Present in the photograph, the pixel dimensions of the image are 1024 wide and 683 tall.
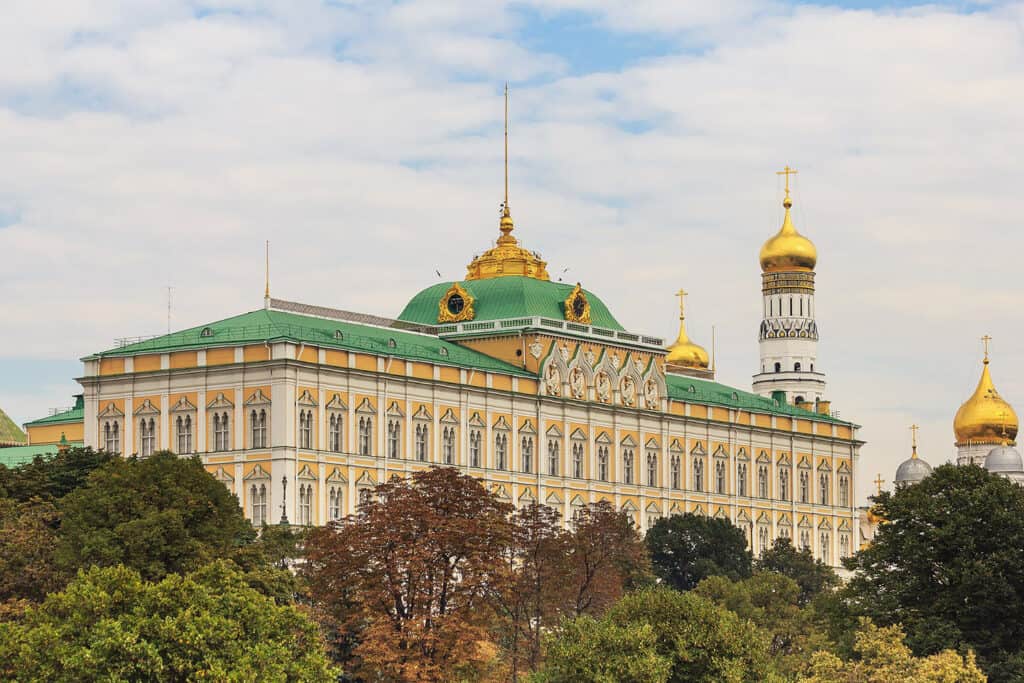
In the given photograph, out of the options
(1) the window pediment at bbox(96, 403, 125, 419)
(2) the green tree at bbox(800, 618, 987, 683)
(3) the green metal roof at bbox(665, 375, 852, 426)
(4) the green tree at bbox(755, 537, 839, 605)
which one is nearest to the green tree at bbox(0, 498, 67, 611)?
(2) the green tree at bbox(800, 618, 987, 683)

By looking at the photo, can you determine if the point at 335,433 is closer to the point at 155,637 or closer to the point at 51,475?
the point at 51,475

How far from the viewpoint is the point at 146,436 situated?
143 metres

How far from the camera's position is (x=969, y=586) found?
93625 mm

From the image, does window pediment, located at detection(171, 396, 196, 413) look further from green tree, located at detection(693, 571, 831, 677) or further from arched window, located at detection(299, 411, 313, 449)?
green tree, located at detection(693, 571, 831, 677)

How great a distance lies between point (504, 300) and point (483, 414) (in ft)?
39.8

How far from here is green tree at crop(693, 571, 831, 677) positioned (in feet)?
389

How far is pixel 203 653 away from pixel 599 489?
8684 centimetres

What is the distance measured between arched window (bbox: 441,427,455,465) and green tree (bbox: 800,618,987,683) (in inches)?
2459

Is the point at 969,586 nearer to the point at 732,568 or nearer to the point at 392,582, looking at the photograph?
the point at 392,582

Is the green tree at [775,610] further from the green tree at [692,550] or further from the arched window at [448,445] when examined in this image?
the arched window at [448,445]

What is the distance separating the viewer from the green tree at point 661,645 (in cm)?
7906

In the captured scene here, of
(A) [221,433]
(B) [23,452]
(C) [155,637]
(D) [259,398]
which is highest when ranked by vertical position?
(D) [259,398]

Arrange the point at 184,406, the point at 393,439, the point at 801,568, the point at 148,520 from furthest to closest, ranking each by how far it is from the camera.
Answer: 1. the point at 801,568
2. the point at 393,439
3. the point at 184,406
4. the point at 148,520

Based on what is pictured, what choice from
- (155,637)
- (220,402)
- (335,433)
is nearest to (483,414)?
(335,433)
